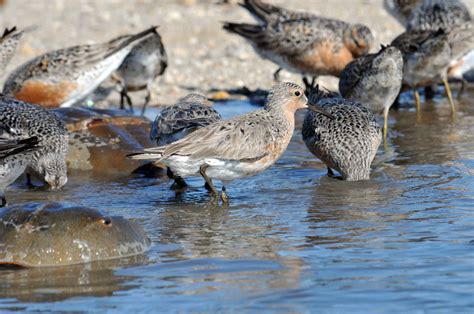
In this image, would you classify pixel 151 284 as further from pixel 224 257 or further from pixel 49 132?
pixel 49 132

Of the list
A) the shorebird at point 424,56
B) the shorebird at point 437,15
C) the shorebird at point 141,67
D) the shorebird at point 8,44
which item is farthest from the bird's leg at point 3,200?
the shorebird at point 437,15

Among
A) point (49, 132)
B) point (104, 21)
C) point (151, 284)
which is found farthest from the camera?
point (104, 21)

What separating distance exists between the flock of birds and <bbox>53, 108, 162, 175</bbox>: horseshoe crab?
49 cm

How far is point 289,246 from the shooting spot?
754 cm

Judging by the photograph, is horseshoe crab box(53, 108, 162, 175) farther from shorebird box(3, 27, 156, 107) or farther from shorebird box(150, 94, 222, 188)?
shorebird box(3, 27, 156, 107)

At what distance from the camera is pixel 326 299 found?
625 centimetres

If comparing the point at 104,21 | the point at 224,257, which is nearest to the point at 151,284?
the point at 224,257

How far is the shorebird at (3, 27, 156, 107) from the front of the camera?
1362cm

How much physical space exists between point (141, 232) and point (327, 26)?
27.5 ft

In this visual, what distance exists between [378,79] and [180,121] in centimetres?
352

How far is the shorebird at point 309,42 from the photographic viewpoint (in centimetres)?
1506

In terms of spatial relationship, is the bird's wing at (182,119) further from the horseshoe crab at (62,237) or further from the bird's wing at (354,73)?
the bird's wing at (354,73)

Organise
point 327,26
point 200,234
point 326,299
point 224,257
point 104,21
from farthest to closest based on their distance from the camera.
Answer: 1. point 104,21
2. point 327,26
3. point 200,234
4. point 224,257
5. point 326,299

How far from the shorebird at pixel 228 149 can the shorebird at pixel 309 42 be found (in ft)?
19.6
